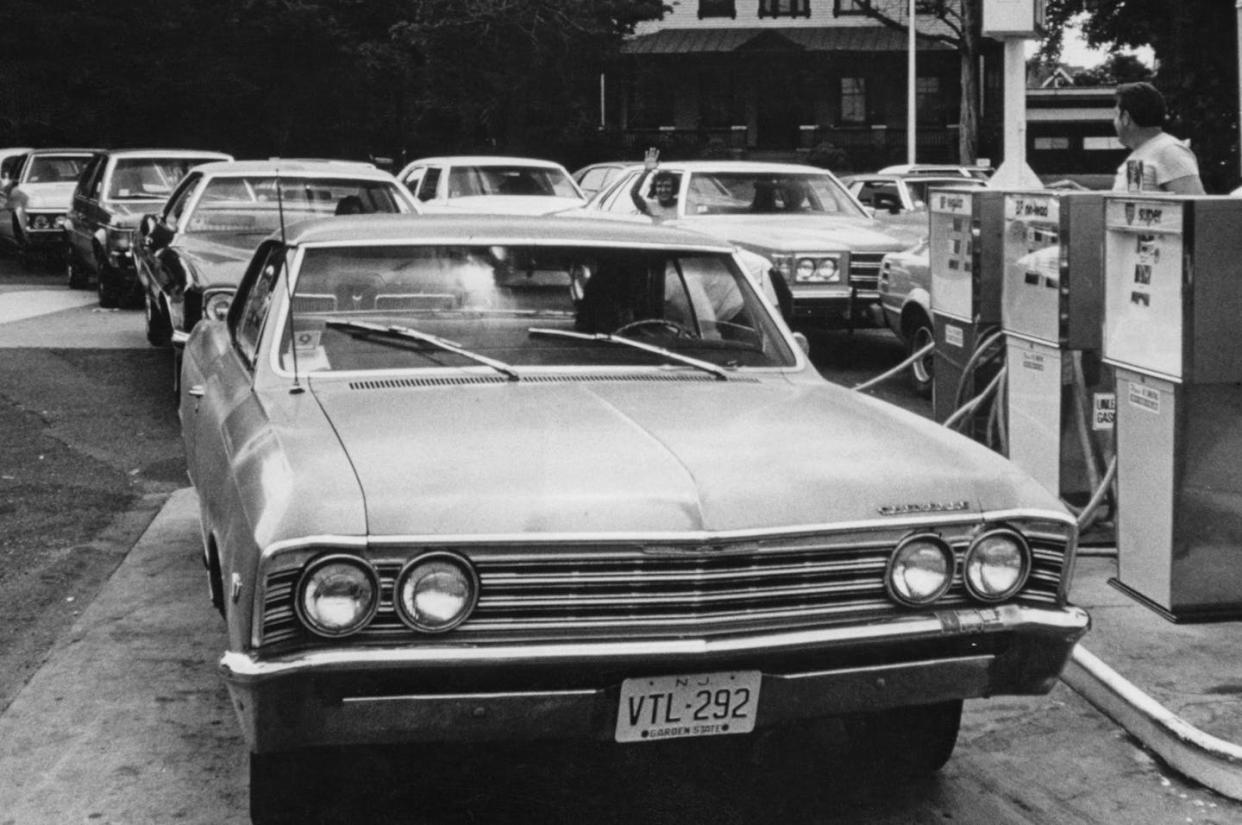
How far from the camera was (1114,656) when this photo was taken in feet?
18.6

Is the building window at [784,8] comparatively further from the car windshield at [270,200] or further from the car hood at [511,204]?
the car windshield at [270,200]

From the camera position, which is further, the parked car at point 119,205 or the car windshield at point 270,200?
the parked car at point 119,205

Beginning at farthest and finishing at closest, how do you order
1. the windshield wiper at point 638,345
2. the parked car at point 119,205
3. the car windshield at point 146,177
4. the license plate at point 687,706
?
the car windshield at point 146,177 → the parked car at point 119,205 → the windshield wiper at point 638,345 → the license plate at point 687,706

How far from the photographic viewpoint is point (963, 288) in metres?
8.15

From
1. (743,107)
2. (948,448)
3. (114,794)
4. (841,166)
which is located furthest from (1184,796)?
(743,107)

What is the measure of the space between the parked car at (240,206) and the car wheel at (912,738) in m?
7.48

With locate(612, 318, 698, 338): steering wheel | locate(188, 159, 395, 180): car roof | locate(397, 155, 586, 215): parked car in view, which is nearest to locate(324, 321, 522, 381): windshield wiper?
locate(612, 318, 698, 338): steering wheel

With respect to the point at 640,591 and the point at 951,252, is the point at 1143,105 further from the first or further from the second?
the point at 640,591

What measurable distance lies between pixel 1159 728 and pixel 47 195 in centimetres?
1944

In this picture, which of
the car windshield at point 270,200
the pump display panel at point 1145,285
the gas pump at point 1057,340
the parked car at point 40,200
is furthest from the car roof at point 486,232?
the parked car at point 40,200

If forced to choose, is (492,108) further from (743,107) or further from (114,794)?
(114,794)

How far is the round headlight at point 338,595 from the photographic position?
367 centimetres

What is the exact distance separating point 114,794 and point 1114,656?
3217 mm

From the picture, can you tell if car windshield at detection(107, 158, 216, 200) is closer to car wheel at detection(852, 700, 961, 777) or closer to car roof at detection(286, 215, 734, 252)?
car roof at detection(286, 215, 734, 252)
